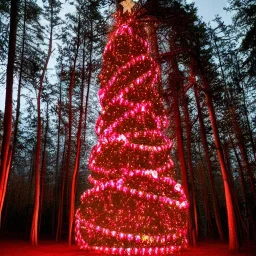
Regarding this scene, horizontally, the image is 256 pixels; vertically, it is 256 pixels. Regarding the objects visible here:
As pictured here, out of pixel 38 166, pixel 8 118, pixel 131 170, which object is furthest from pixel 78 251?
pixel 8 118

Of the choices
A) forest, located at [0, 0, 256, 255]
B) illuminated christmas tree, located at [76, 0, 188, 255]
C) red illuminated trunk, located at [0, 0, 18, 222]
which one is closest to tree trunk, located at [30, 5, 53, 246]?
forest, located at [0, 0, 256, 255]

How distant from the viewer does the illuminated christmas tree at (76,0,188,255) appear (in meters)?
6.78

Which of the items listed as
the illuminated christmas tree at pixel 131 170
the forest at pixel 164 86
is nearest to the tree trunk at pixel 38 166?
the forest at pixel 164 86

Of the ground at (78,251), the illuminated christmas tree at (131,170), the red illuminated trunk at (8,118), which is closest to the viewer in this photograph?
the illuminated christmas tree at (131,170)

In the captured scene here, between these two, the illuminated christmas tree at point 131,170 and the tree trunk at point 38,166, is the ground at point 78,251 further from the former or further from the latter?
the illuminated christmas tree at point 131,170

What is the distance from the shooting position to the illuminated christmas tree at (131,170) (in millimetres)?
6781

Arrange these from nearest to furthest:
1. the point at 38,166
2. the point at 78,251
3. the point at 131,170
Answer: the point at 131,170 → the point at 78,251 → the point at 38,166

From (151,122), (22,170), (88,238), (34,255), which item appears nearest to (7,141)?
(88,238)

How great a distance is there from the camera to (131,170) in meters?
7.00

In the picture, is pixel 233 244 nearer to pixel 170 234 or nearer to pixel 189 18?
pixel 170 234

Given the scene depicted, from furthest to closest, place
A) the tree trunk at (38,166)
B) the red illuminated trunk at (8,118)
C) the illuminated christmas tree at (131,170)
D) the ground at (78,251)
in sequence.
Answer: the tree trunk at (38,166) < the ground at (78,251) < the red illuminated trunk at (8,118) < the illuminated christmas tree at (131,170)

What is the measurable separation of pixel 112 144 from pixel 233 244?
227 inches

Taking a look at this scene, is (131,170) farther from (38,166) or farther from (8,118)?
(38,166)

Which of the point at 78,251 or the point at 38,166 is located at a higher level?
the point at 38,166
